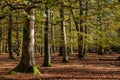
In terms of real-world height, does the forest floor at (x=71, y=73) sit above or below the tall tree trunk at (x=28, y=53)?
below

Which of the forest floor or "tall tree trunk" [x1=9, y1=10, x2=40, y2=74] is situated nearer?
the forest floor

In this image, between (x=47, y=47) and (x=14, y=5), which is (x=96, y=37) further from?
(x=14, y=5)

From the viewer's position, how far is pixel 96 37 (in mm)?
31547

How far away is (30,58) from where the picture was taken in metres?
18.8

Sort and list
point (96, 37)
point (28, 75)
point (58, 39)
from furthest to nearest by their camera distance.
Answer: point (58, 39) → point (96, 37) → point (28, 75)

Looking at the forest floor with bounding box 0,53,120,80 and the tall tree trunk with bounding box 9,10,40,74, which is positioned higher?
the tall tree trunk with bounding box 9,10,40,74

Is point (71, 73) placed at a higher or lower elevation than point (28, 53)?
lower

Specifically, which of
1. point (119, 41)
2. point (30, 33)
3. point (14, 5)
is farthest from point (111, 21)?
point (14, 5)

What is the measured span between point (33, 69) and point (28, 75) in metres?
1.08

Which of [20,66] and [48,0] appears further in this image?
[20,66]

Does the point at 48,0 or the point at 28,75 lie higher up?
the point at 48,0

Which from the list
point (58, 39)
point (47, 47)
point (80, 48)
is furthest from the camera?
point (80, 48)

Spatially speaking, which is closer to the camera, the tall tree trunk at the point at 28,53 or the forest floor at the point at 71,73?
the forest floor at the point at 71,73

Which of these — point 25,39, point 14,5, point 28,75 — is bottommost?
point 28,75
